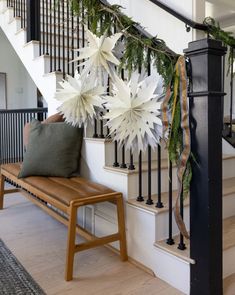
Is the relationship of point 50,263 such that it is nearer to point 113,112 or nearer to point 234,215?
point 113,112

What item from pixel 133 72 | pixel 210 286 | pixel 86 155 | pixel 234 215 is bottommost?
pixel 210 286

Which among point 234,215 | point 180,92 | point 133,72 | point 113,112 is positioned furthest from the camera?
point 234,215

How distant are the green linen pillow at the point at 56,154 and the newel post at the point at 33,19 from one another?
1.32m

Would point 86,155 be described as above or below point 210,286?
above

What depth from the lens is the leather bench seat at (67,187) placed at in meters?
1.76

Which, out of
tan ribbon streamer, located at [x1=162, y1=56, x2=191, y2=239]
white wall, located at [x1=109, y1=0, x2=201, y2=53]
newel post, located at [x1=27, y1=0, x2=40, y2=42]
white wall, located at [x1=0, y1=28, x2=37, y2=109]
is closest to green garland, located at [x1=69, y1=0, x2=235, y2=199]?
tan ribbon streamer, located at [x1=162, y1=56, x2=191, y2=239]

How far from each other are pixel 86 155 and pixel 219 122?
1.15 meters

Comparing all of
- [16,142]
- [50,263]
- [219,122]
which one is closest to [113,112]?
[219,122]

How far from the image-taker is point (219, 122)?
1.39 metres

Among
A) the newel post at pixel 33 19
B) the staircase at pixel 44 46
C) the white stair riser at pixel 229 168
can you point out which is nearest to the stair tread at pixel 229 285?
the white stair riser at pixel 229 168

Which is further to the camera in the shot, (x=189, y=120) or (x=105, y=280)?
(x=105, y=280)

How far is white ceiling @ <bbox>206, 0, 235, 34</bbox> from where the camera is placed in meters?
4.49

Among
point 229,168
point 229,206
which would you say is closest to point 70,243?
point 229,206

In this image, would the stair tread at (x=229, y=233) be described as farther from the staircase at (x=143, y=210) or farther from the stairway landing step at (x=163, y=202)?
the stairway landing step at (x=163, y=202)
